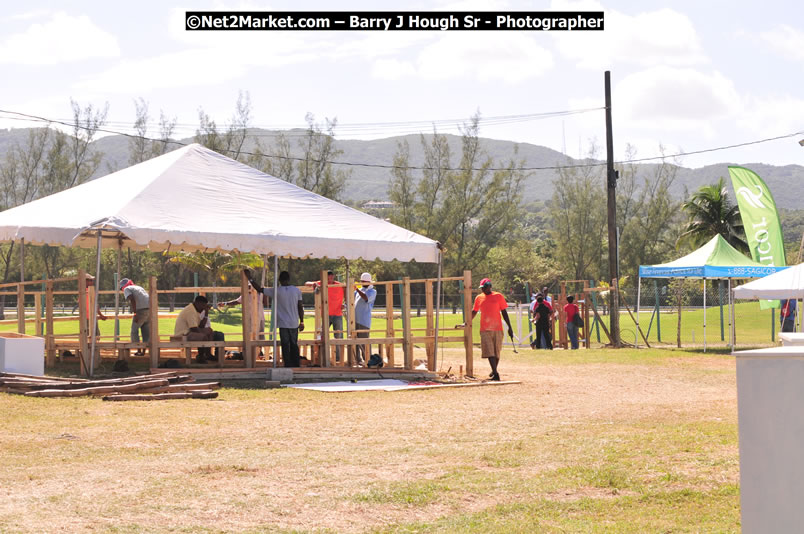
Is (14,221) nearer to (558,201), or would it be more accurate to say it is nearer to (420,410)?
(420,410)

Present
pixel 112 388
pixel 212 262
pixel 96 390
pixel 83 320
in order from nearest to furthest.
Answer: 1. pixel 96 390
2. pixel 112 388
3. pixel 83 320
4. pixel 212 262

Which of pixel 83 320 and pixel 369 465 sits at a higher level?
pixel 83 320

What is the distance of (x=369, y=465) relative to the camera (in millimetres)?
8258

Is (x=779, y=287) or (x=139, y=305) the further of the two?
(x=779, y=287)

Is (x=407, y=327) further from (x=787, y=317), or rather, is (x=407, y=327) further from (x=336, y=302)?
(x=787, y=317)

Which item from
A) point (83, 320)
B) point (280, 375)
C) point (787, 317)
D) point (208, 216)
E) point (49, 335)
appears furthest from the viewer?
point (787, 317)

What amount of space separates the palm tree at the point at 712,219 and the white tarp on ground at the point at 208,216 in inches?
1844

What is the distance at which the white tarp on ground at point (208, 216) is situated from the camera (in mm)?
15180

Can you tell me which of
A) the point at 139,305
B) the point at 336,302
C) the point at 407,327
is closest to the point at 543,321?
the point at 336,302

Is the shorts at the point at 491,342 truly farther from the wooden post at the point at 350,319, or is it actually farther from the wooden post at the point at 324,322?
the wooden post at the point at 324,322

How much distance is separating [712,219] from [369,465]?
2221 inches

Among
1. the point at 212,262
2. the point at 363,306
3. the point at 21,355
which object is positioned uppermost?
the point at 212,262

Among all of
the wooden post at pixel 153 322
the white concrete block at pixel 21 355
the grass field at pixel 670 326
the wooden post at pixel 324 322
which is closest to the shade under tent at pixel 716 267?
the grass field at pixel 670 326

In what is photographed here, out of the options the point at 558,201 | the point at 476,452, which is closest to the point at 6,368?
the point at 476,452
